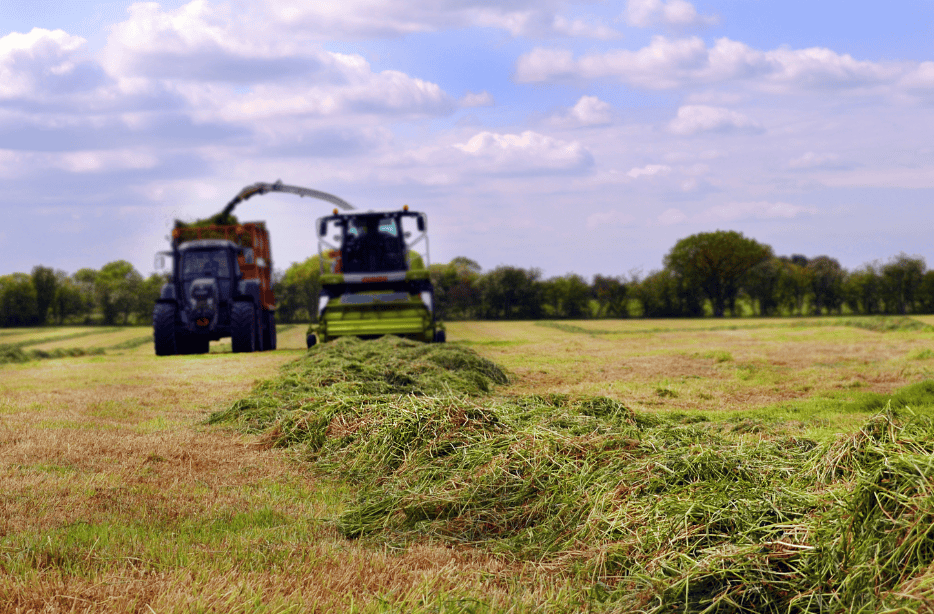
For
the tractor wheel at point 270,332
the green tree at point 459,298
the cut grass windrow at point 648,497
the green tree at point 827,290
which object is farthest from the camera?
the green tree at point 827,290

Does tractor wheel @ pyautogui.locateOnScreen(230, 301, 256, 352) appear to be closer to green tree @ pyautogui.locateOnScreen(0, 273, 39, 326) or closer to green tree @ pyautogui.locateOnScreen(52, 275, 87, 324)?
green tree @ pyautogui.locateOnScreen(52, 275, 87, 324)

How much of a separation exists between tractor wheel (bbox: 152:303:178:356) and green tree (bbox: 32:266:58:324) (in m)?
34.3

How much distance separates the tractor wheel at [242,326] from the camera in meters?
18.0

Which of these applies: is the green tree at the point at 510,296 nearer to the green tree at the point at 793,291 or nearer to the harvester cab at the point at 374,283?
the green tree at the point at 793,291

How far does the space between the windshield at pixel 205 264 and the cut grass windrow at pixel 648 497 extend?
12.5 meters

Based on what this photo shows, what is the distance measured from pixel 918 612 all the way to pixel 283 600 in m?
2.36

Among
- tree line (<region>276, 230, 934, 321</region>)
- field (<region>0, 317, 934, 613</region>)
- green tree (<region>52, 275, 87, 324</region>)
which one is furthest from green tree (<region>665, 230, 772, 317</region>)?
field (<region>0, 317, 934, 613</region>)

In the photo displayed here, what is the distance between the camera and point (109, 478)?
17.3 ft

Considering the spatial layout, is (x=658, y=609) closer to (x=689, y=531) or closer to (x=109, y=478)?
(x=689, y=531)

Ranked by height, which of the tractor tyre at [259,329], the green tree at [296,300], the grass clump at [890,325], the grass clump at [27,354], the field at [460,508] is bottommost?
the grass clump at [890,325]

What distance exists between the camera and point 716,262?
52375 millimetres

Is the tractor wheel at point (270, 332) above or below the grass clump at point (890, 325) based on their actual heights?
above

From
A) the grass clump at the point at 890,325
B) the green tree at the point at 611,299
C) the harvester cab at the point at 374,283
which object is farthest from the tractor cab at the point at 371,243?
the green tree at the point at 611,299

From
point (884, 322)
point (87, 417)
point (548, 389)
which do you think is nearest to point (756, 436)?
point (548, 389)
